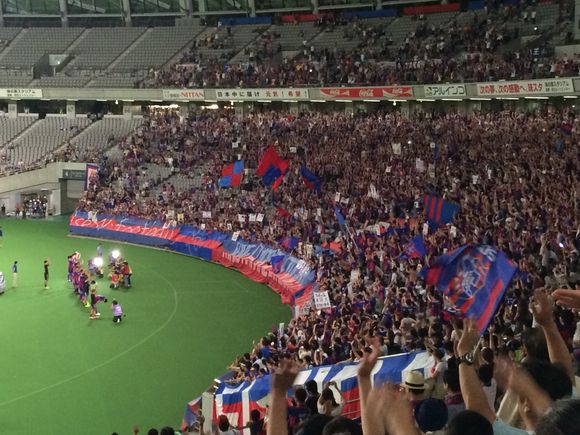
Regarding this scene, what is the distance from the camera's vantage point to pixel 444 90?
33.9 metres

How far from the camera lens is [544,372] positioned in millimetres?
3779

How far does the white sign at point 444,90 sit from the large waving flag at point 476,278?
23.4 m

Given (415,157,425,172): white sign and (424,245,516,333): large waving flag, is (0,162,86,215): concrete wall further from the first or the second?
(424,245,516,333): large waving flag

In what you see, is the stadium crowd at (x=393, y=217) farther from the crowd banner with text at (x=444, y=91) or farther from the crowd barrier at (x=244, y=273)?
the crowd banner with text at (x=444, y=91)

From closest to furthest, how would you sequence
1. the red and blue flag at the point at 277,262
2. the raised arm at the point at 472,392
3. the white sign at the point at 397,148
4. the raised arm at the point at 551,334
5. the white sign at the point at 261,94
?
the raised arm at the point at 472,392, the raised arm at the point at 551,334, the red and blue flag at the point at 277,262, the white sign at the point at 397,148, the white sign at the point at 261,94

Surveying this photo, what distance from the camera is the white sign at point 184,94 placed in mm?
43688

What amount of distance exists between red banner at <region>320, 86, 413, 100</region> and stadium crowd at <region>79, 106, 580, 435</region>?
1.16 m

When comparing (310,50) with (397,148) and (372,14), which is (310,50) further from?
(397,148)

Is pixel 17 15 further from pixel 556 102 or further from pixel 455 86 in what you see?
pixel 556 102

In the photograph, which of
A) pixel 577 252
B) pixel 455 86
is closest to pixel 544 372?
pixel 577 252

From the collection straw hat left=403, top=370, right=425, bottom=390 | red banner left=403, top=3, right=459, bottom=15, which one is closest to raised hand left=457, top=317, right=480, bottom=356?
straw hat left=403, top=370, right=425, bottom=390

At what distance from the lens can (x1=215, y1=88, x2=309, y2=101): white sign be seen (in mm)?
40250

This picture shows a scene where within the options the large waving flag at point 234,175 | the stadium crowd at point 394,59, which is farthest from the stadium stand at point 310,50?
the large waving flag at point 234,175

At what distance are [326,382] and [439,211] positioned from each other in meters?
10.3
